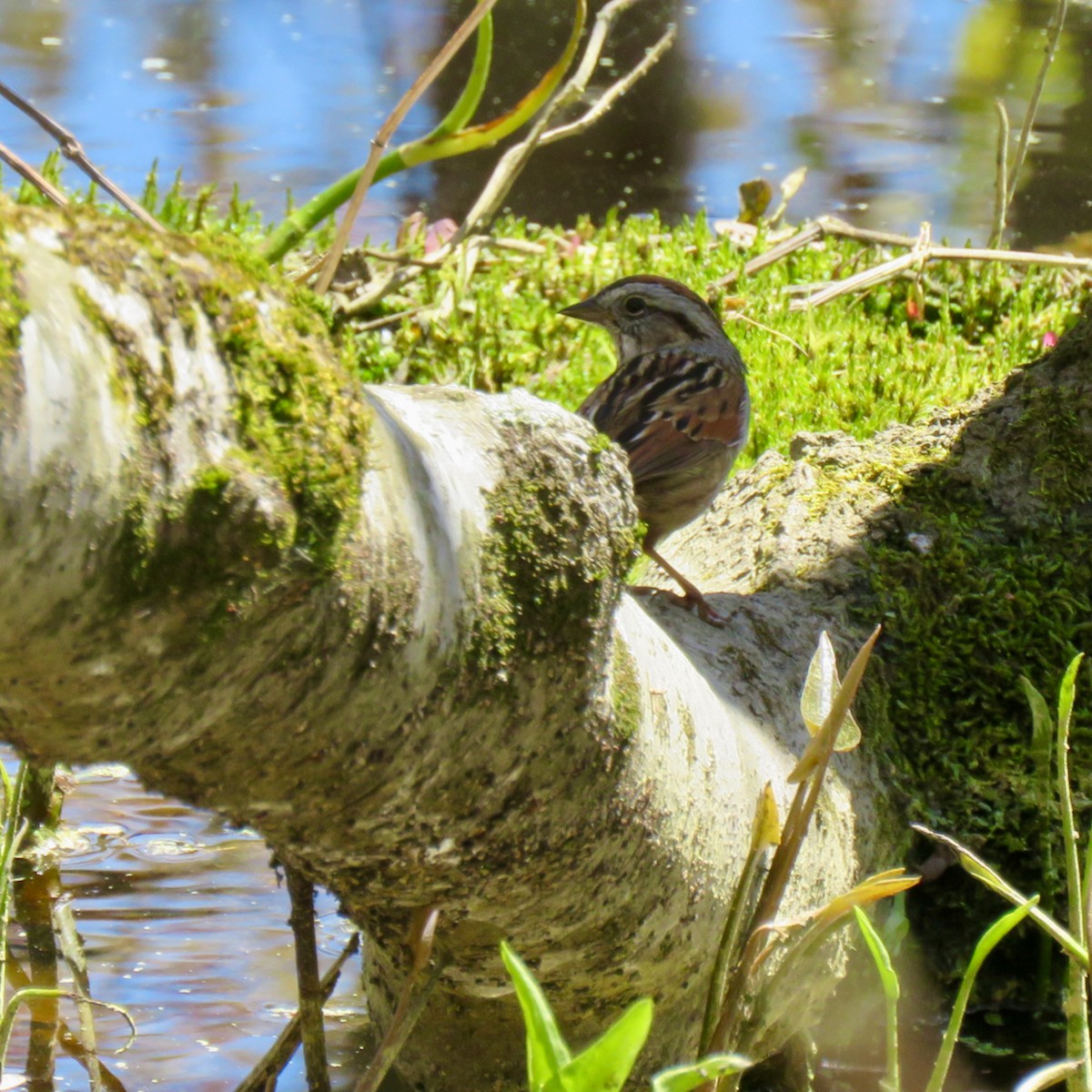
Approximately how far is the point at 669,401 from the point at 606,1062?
9.91 ft

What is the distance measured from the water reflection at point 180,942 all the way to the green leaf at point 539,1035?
2055 millimetres

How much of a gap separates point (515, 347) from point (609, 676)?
14.9ft

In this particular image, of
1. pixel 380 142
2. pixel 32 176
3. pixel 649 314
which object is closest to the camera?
pixel 32 176

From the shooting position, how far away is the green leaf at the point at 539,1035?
→ 1361 millimetres

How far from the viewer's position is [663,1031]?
103 inches

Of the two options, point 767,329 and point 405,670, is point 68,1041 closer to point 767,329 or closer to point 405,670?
point 405,670

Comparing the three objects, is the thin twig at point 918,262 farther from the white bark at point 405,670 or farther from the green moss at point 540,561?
the green moss at point 540,561

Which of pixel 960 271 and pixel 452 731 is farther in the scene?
pixel 960 271

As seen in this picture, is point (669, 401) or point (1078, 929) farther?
point (669, 401)

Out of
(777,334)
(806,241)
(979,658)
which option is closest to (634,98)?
(806,241)

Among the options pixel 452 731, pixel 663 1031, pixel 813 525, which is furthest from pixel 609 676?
pixel 813 525

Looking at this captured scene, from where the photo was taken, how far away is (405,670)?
160cm

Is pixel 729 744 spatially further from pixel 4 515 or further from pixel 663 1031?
pixel 4 515

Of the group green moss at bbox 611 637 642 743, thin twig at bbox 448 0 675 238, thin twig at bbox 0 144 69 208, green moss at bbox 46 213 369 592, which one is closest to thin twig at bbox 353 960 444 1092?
green moss at bbox 611 637 642 743
